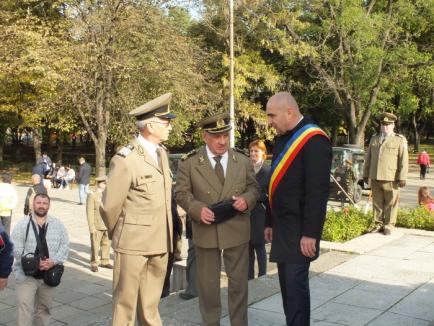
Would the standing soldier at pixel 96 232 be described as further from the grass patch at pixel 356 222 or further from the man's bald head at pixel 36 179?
the grass patch at pixel 356 222

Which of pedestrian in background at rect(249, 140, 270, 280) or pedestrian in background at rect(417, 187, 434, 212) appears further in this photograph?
pedestrian in background at rect(417, 187, 434, 212)

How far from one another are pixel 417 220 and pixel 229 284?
5607mm

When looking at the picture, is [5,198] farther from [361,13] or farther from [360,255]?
[361,13]

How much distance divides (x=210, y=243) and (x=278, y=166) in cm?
85

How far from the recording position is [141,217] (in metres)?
3.93

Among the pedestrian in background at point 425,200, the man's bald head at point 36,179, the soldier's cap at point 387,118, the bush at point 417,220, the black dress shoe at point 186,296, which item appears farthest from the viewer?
the man's bald head at point 36,179

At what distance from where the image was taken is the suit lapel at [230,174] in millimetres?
4328

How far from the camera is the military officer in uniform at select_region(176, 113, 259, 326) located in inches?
169

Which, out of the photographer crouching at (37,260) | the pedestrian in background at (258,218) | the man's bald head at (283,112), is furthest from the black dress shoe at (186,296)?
the man's bald head at (283,112)

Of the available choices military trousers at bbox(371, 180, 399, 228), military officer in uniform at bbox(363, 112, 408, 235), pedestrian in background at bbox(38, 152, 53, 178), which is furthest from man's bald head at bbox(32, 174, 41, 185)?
pedestrian in background at bbox(38, 152, 53, 178)

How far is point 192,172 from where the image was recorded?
437 cm

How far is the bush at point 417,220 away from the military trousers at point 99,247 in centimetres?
516

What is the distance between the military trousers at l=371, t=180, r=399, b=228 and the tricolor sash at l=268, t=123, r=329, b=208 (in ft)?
15.5

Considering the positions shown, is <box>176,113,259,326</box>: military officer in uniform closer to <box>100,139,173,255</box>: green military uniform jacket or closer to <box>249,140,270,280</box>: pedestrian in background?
<box>100,139,173,255</box>: green military uniform jacket
